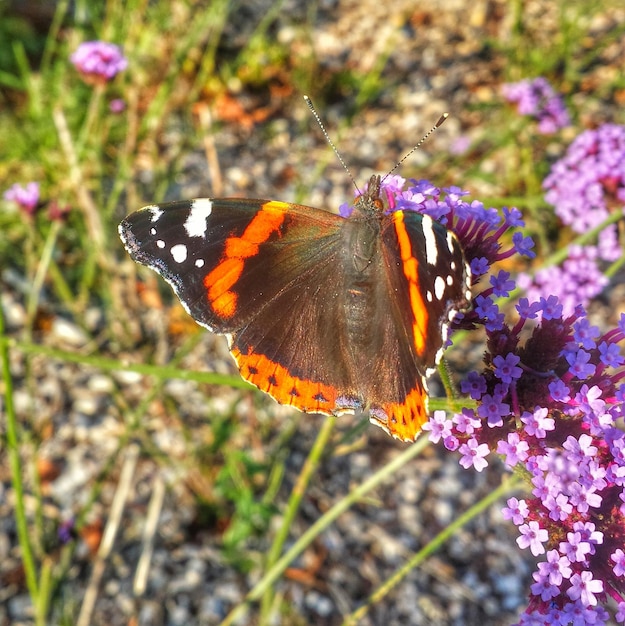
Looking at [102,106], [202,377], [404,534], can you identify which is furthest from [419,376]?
[102,106]

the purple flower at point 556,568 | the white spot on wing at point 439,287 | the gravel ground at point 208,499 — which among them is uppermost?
the white spot on wing at point 439,287

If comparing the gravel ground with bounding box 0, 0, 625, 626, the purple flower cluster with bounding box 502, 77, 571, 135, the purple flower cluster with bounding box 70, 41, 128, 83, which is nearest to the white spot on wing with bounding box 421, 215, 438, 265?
the gravel ground with bounding box 0, 0, 625, 626

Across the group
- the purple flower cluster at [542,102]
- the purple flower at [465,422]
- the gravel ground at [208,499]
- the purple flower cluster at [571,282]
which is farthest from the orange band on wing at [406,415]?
the purple flower cluster at [542,102]

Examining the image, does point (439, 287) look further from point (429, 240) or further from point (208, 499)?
point (208, 499)

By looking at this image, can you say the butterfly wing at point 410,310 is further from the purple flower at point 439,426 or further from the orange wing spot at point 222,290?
the orange wing spot at point 222,290

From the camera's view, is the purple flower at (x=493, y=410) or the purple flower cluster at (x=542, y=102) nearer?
the purple flower at (x=493, y=410)

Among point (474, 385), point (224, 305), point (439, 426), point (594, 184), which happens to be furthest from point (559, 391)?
point (594, 184)

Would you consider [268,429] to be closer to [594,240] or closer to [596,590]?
[594,240]
